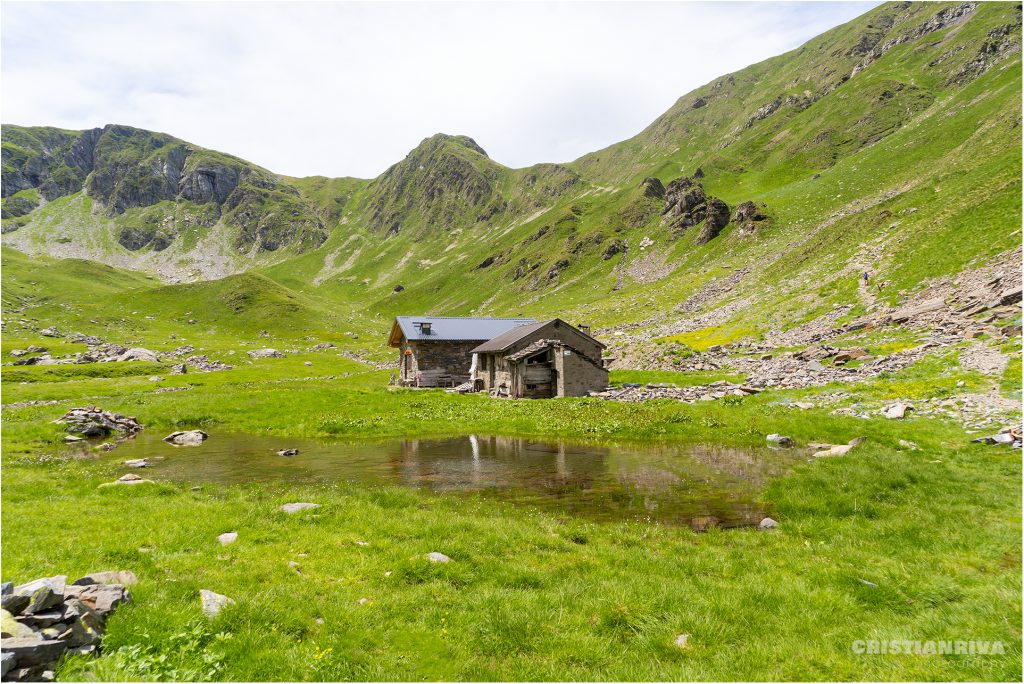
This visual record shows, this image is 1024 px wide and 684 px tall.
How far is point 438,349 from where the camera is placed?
58.9m

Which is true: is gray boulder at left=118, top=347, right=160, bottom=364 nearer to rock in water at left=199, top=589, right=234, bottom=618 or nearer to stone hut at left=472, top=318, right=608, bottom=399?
stone hut at left=472, top=318, right=608, bottom=399

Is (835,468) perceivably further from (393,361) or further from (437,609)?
(393,361)

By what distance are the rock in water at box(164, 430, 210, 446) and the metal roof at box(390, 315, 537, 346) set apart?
98.4 ft

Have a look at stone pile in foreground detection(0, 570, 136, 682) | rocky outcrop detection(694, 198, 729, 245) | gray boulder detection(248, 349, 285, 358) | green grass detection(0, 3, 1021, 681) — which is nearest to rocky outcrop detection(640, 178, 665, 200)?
rocky outcrop detection(694, 198, 729, 245)

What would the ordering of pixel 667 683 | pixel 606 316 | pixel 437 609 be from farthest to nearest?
pixel 606 316
pixel 437 609
pixel 667 683

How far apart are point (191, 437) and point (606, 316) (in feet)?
248

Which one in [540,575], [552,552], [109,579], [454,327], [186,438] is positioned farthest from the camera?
[454,327]

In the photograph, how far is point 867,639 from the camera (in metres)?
7.43

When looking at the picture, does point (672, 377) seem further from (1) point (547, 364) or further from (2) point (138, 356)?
(2) point (138, 356)

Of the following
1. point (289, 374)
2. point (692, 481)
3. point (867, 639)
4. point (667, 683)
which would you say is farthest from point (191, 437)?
point (289, 374)

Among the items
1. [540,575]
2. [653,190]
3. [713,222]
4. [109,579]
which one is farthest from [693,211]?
[109,579]

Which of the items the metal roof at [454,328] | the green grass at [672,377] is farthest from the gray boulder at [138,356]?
the green grass at [672,377]

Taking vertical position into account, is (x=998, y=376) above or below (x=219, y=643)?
above

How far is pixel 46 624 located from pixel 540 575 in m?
8.02
